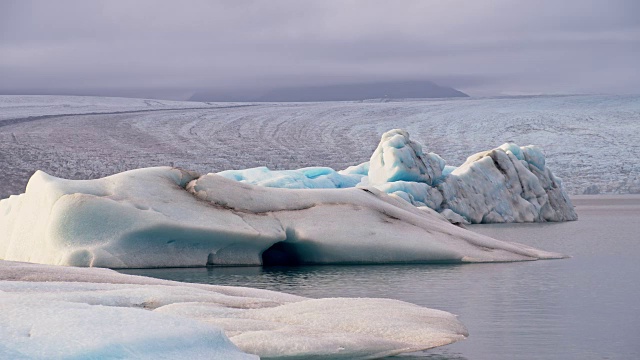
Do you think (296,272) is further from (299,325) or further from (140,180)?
(299,325)

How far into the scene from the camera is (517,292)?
7852 millimetres

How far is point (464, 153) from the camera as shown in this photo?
29.8m

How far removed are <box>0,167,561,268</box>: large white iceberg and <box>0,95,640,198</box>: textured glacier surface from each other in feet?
44.3

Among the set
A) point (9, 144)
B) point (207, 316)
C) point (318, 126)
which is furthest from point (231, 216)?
point (318, 126)

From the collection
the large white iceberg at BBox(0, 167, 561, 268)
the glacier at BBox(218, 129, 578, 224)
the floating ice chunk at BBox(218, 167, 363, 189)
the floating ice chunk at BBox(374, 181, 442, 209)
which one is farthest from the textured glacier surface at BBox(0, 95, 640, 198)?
the large white iceberg at BBox(0, 167, 561, 268)

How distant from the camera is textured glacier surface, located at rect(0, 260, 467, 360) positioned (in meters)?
3.85

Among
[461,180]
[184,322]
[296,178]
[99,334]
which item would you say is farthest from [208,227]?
[461,180]

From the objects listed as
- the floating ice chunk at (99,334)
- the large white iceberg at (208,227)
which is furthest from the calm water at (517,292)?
the floating ice chunk at (99,334)

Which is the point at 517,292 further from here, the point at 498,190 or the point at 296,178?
the point at 498,190

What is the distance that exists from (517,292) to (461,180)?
1036 cm

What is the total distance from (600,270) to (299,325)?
5.46m

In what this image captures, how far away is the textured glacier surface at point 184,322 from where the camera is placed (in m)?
3.85

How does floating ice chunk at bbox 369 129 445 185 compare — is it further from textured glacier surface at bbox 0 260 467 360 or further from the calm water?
textured glacier surface at bbox 0 260 467 360

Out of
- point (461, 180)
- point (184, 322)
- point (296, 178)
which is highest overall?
point (184, 322)
